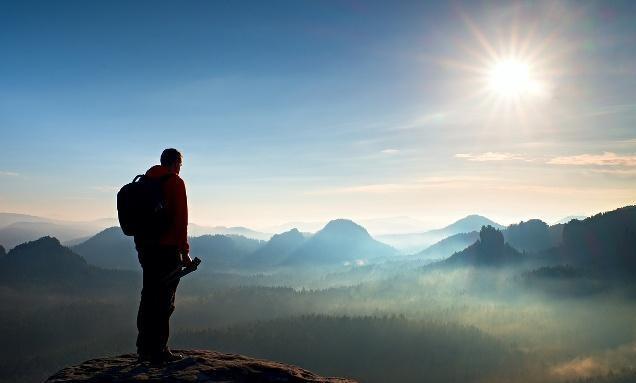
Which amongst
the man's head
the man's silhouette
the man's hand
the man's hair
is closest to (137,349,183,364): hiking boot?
the man's silhouette

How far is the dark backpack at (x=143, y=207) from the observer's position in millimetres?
9953

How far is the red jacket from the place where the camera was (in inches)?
404

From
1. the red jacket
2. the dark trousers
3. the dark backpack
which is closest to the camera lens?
the dark backpack

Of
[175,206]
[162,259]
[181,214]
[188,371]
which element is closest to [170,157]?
[175,206]

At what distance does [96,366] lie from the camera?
33.6ft

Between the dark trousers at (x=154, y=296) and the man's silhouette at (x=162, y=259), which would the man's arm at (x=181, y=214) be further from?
the dark trousers at (x=154, y=296)

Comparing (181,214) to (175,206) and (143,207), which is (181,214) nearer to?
(175,206)

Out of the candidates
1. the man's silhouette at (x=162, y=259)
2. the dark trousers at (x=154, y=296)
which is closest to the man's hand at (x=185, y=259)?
the man's silhouette at (x=162, y=259)

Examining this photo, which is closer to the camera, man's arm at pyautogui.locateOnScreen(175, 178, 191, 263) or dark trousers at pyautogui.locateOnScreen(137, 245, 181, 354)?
man's arm at pyautogui.locateOnScreen(175, 178, 191, 263)

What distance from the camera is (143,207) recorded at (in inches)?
392

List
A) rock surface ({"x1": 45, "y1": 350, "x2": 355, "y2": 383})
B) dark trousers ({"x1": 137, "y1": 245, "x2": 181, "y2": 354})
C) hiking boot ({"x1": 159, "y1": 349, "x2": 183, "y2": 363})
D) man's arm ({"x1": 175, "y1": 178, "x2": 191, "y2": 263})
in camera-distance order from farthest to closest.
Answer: hiking boot ({"x1": 159, "y1": 349, "x2": 183, "y2": 363}) < dark trousers ({"x1": 137, "y1": 245, "x2": 181, "y2": 354}) < man's arm ({"x1": 175, "y1": 178, "x2": 191, "y2": 263}) < rock surface ({"x1": 45, "y1": 350, "x2": 355, "y2": 383})

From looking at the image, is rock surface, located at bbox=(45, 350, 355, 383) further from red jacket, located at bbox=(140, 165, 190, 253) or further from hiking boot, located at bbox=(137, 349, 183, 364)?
red jacket, located at bbox=(140, 165, 190, 253)

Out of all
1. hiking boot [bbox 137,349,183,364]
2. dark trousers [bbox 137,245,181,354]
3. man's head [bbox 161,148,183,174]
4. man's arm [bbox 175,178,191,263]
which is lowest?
hiking boot [bbox 137,349,183,364]

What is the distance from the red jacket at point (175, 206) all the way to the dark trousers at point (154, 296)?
0.29m
